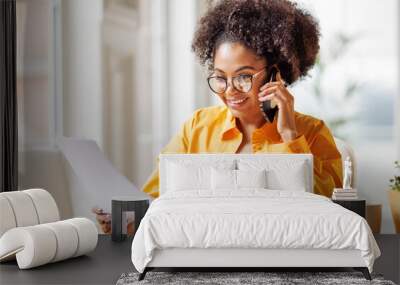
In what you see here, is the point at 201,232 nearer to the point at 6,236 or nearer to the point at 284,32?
the point at 6,236

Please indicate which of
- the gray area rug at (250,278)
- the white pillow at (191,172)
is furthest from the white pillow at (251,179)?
the gray area rug at (250,278)

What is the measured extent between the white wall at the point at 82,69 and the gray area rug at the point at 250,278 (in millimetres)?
2433

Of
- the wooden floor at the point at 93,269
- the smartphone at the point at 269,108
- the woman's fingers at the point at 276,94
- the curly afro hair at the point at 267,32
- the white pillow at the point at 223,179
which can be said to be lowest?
the wooden floor at the point at 93,269

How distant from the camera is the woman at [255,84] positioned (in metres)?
6.77

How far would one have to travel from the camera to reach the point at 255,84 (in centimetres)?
678

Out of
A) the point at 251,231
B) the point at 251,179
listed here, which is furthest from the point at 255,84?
the point at 251,231

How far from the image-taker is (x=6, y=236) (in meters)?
5.33

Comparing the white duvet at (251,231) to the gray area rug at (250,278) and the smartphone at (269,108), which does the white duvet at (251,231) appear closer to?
the gray area rug at (250,278)

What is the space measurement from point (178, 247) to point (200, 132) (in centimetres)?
Answer: 232

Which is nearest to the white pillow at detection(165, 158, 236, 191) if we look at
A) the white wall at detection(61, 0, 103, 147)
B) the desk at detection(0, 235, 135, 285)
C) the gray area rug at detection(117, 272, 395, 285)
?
the desk at detection(0, 235, 135, 285)

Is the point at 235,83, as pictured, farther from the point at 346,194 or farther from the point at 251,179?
the point at 346,194

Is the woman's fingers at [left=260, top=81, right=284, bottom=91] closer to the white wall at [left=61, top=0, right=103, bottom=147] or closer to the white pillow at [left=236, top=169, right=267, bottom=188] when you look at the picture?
the white pillow at [left=236, top=169, right=267, bottom=188]

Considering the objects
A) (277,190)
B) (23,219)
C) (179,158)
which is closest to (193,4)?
(179,158)

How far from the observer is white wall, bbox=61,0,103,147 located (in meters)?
7.09
